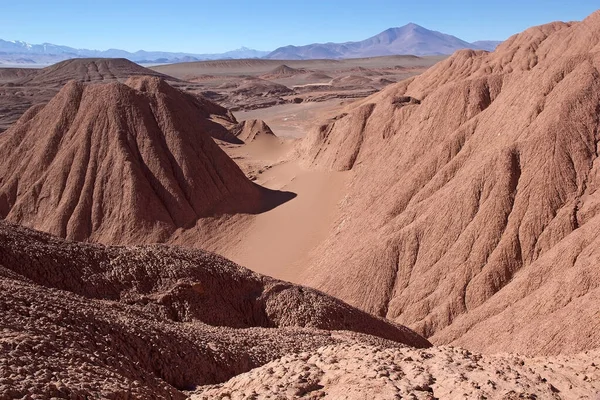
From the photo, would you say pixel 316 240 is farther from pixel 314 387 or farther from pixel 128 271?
pixel 314 387

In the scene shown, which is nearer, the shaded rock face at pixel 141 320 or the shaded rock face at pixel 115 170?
the shaded rock face at pixel 141 320

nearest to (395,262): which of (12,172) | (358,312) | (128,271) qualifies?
(358,312)

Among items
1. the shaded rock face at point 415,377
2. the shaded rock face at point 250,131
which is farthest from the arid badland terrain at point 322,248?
the shaded rock face at point 250,131

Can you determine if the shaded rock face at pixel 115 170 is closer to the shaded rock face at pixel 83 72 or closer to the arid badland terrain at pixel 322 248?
the arid badland terrain at pixel 322 248

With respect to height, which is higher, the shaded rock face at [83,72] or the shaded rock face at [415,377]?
the shaded rock face at [83,72]

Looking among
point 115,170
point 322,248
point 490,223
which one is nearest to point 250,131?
point 115,170

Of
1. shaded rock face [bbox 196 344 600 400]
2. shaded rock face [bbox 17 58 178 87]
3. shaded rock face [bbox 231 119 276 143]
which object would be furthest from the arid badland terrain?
shaded rock face [bbox 17 58 178 87]

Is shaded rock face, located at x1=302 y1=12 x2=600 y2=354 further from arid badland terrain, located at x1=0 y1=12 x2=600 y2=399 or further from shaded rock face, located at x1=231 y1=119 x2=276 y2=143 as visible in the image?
shaded rock face, located at x1=231 y1=119 x2=276 y2=143
